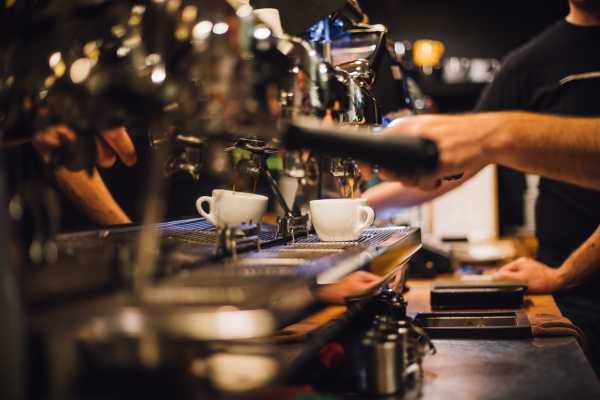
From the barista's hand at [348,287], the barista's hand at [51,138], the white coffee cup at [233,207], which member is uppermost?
the barista's hand at [51,138]

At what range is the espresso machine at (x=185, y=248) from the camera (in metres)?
0.73

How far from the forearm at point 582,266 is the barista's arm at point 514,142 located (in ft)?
3.28

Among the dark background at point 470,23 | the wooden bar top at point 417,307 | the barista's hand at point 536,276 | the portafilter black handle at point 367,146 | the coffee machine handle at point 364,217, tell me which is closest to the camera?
the portafilter black handle at point 367,146

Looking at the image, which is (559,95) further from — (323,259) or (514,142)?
(323,259)

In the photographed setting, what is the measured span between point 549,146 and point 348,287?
1.69 feet

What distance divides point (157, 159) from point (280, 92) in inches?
8.9

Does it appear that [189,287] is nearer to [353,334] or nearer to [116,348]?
[116,348]

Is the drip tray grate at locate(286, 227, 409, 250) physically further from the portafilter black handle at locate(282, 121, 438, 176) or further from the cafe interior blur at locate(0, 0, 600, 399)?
the portafilter black handle at locate(282, 121, 438, 176)

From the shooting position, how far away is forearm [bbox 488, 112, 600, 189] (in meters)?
1.26

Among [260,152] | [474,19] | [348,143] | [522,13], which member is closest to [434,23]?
[474,19]

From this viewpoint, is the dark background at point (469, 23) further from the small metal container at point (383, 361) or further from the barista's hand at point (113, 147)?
the small metal container at point (383, 361)

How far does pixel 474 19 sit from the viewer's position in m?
6.70

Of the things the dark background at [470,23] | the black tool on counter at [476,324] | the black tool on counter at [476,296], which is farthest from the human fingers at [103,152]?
the dark background at [470,23]

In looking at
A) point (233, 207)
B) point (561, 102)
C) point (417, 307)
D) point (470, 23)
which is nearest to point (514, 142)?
point (233, 207)
